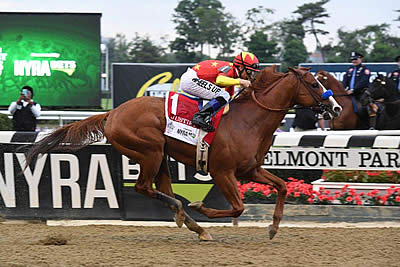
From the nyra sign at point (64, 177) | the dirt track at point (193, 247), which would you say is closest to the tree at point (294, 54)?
the nyra sign at point (64, 177)

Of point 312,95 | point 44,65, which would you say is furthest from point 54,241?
point 44,65

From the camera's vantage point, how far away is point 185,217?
259 inches

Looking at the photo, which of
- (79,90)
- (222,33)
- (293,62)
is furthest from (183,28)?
(79,90)

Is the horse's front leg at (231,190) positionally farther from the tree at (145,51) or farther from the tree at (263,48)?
the tree at (145,51)

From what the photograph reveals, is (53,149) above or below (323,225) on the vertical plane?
above

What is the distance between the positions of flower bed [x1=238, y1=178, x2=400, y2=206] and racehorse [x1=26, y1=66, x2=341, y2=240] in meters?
1.35

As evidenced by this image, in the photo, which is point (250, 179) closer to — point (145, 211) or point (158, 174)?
point (158, 174)

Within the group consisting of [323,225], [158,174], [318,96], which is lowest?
[323,225]

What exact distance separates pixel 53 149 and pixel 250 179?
2.17 meters

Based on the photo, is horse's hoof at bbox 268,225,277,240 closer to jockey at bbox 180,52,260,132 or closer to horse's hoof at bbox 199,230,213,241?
horse's hoof at bbox 199,230,213,241

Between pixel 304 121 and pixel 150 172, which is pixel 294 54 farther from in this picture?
pixel 150 172

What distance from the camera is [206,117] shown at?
640 cm

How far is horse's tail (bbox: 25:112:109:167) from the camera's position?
695 cm

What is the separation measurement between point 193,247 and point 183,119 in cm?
126
